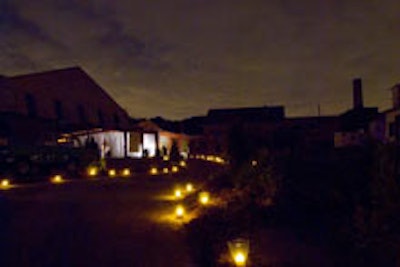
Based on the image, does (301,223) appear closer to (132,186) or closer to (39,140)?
(132,186)

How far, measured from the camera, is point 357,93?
45.9m

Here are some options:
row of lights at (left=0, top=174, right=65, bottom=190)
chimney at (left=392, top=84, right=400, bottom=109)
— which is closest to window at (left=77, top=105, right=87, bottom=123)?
row of lights at (left=0, top=174, right=65, bottom=190)

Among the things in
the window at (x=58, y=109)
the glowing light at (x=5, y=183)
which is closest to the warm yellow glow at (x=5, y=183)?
the glowing light at (x=5, y=183)

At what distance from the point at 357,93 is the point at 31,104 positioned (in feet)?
105

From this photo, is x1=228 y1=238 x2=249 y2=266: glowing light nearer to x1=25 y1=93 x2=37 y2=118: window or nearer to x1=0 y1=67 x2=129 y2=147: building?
x1=0 y1=67 x2=129 y2=147: building

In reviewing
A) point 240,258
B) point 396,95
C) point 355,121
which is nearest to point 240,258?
point 240,258

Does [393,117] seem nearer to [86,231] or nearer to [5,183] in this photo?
[5,183]

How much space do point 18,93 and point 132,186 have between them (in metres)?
→ 18.8

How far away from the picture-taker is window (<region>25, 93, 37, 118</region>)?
35.6m

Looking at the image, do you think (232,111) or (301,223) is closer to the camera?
(301,223)

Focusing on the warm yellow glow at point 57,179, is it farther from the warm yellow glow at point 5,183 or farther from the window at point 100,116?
the window at point 100,116

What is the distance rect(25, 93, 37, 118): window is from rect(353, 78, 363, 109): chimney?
31514 mm

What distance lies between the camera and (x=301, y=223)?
371 inches

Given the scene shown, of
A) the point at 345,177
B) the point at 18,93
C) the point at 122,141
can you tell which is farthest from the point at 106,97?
the point at 345,177
